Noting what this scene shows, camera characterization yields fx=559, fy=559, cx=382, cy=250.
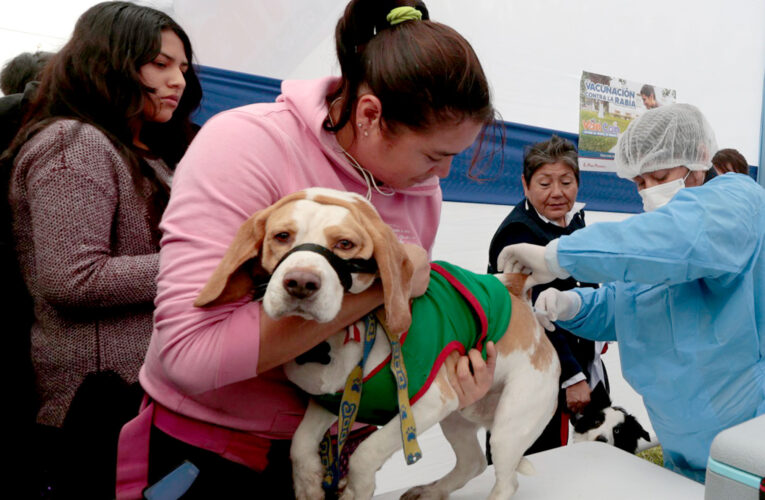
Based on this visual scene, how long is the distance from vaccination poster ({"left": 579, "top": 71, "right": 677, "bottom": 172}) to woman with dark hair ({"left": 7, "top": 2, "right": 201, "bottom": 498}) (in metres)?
2.94

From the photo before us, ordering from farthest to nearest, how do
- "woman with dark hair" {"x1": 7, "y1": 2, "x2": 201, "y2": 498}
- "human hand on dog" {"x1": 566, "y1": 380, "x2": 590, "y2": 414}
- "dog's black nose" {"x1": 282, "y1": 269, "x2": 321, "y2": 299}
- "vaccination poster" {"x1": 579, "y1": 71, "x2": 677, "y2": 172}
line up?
"vaccination poster" {"x1": 579, "y1": 71, "x2": 677, "y2": 172}, "human hand on dog" {"x1": 566, "y1": 380, "x2": 590, "y2": 414}, "woman with dark hair" {"x1": 7, "y1": 2, "x2": 201, "y2": 498}, "dog's black nose" {"x1": 282, "y1": 269, "x2": 321, "y2": 299}

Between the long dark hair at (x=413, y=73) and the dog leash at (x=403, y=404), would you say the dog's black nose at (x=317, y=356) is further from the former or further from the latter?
the long dark hair at (x=413, y=73)

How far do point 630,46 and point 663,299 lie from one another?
310 cm

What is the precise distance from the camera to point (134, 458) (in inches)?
33.4

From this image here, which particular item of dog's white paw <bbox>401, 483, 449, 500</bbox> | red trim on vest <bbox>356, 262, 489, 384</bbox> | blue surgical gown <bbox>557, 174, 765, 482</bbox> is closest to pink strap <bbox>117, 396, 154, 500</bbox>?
red trim on vest <bbox>356, 262, 489, 384</bbox>

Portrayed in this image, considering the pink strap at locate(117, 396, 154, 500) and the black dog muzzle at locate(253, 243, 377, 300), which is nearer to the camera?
the black dog muzzle at locate(253, 243, 377, 300)

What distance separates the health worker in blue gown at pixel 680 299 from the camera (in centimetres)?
119

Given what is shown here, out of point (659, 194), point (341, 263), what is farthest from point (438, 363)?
point (659, 194)

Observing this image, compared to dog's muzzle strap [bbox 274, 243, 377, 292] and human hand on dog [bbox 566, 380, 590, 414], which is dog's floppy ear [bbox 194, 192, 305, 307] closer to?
dog's muzzle strap [bbox 274, 243, 377, 292]

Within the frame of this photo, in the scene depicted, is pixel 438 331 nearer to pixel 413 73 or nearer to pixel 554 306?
pixel 413 73

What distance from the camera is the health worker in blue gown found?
119 cm

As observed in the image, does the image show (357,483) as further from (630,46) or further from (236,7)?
(630,46)

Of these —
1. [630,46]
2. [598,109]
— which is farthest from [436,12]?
[630,46]

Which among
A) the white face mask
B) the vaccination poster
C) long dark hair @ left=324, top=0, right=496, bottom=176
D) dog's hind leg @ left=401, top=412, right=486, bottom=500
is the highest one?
the vaccination poster
